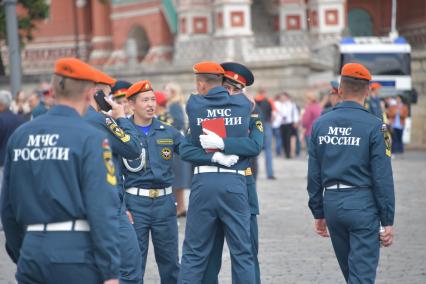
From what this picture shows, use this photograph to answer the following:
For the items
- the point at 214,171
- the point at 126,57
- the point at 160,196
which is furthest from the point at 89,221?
the point at 126,57

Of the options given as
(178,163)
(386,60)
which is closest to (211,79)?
(178,163)

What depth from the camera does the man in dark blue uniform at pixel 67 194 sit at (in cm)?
582

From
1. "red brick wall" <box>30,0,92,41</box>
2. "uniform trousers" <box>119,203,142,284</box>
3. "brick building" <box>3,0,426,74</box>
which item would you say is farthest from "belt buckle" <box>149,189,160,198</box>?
"red brick wall" <box>30,0,92,41</box>

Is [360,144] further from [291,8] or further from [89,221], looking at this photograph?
[291,8]

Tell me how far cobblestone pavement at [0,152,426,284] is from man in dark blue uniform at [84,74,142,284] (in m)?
2.24

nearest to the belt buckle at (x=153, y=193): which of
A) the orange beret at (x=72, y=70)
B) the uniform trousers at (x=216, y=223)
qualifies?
the uniform trousers at (x=216, y=223)

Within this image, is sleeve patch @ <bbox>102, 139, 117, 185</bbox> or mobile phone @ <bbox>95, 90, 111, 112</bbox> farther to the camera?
mobile phone @ <bbox>95, 90, 111, 112</bbox>

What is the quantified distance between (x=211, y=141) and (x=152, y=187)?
0.92m

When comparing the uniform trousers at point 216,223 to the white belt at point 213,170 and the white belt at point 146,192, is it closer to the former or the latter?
the white belt at point 213,170

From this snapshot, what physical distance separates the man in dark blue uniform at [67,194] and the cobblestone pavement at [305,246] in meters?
4.52

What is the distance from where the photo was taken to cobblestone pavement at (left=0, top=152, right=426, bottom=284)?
1047 centimetres

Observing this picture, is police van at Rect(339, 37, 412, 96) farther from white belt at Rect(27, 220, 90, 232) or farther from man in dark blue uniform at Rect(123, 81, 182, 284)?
white belt at Rect(27, 220, 90, 232)

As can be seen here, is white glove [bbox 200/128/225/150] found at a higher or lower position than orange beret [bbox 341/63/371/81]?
lower

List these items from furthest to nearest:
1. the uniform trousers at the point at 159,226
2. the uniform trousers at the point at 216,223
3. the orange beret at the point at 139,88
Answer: the orange beret at the point at 139,88
the uniform trousers at the point at 159,226
the uniform trousers at the point at 216,223
